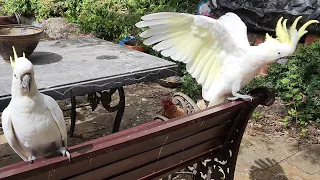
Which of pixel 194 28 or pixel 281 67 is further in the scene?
pixel 281 67

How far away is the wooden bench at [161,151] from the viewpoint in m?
1.21

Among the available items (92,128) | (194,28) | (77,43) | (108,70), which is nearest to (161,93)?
(92,128)

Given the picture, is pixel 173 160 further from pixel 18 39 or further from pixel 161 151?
pixel 18 39

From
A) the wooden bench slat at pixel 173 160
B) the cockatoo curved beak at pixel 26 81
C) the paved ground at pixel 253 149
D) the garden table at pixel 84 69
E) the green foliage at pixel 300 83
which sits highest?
the cockatoo curved beak at pixel 26 81

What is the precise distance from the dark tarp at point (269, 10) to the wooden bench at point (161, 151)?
9.45ft

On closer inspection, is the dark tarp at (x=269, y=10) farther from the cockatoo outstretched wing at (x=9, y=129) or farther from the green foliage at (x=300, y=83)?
the cockatoo outstretched wing at (x=9, y=129)

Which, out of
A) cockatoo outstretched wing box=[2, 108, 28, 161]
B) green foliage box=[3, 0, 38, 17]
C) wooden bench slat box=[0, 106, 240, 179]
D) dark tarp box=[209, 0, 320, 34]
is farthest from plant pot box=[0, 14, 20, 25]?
green foliage box=[3, 0, 38, 17]

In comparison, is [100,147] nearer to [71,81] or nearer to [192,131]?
[192,131]

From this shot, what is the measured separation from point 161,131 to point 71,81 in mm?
922

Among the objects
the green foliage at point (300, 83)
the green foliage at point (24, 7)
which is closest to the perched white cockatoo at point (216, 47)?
the green foliage at point (300, 83)

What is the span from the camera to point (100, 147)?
48.7 inches

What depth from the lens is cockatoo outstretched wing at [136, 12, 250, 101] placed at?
1.94m

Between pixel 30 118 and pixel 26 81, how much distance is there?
0.14 meters

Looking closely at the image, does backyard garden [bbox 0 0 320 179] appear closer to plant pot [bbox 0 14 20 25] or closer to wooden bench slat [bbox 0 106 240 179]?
plant pot [bbox 0 14 20 25]
